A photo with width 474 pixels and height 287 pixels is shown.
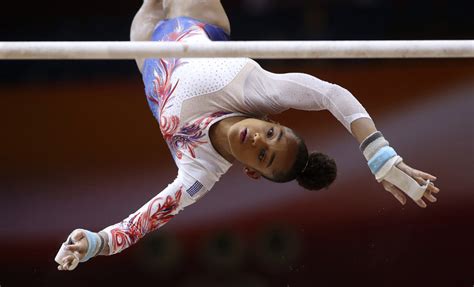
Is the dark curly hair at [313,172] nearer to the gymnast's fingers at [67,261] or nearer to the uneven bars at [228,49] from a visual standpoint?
the uneven bars at [228,49]

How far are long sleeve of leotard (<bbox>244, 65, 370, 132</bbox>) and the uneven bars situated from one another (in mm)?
198

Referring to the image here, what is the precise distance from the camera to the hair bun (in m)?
2.51

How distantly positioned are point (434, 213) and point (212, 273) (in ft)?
3.30

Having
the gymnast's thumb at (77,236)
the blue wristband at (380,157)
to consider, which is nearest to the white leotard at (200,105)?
the gymnast's thumb at (77,236)

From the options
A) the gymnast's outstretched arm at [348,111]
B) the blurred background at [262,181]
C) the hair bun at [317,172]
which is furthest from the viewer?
the blurred background at [262,181]

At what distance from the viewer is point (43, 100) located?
372cm

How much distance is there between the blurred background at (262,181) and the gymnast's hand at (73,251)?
1.13 metres

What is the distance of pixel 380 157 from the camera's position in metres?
2.21

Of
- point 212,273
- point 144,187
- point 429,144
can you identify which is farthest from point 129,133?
point 429,144

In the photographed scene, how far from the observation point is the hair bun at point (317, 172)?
2514 mm

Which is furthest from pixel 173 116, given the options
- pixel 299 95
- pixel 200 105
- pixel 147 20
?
pixel 147 20

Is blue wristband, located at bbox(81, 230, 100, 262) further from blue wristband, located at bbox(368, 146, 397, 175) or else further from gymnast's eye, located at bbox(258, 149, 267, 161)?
blue wristband, located at bbox(368, 146, 397, 175)

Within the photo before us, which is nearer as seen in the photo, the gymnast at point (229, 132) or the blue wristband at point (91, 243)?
the gymnast at point (229, 132)

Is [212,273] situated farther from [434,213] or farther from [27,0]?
[27,0]
